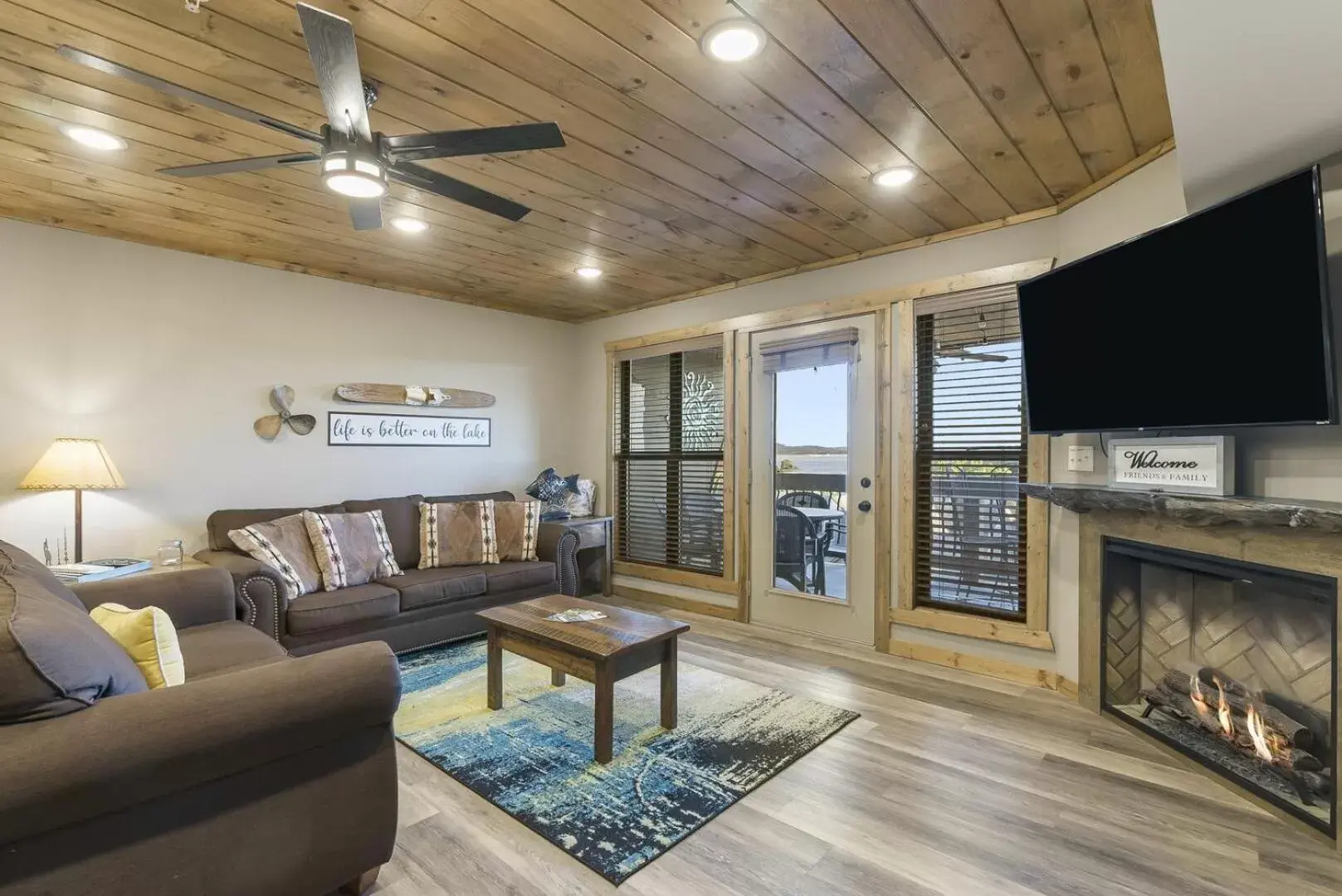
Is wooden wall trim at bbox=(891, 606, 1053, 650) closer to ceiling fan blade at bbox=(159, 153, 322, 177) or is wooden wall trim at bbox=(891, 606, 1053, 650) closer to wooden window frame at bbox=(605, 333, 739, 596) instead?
wooden window frame at bbox=(605, 333, 739, 596)

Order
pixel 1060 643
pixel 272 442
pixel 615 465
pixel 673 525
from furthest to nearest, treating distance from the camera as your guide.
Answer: pixel 615 465 → pixel 673 525 → pixel 272 442 → pixel 1060 643

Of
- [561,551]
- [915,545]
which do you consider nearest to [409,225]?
[561,551]

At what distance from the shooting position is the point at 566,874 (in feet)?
6.04

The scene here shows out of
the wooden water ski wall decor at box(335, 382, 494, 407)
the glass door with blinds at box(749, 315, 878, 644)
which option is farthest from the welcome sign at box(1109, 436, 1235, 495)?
the wooden water ski wall decor at box(335, 382, 494, 407)

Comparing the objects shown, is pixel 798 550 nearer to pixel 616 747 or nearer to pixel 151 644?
pixel 616 747

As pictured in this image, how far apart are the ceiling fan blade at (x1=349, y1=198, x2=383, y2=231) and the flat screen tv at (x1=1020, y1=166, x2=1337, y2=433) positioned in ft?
9.39

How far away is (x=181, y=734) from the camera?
1400mm

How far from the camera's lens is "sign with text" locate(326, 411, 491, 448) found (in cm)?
438

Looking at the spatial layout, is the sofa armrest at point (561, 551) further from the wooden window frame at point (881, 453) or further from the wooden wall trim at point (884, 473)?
the wooden wall trim at point (884, 473)

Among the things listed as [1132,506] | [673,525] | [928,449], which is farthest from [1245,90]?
[673,525]

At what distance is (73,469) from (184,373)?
0.85 metres

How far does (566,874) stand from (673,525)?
10.8ft

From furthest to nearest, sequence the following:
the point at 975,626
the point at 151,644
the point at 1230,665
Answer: the point at 975,626, the point at 1230,665, the point at 151,644

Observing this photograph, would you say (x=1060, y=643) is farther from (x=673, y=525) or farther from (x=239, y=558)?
(x=239, y=558)
